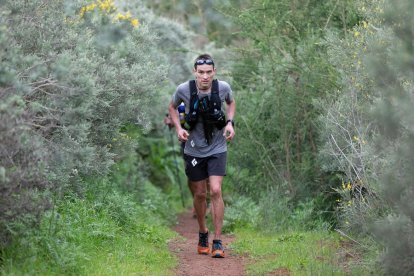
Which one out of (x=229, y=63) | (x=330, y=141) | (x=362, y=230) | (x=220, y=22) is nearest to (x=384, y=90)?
(x=362, y=230)

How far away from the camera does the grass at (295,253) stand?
7787mm

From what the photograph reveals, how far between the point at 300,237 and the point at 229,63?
486 cm

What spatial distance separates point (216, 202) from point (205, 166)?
0.47m

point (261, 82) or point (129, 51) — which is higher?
point (129, 51)

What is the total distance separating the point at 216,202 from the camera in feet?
30.5

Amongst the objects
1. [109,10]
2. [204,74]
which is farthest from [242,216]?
[109,10]

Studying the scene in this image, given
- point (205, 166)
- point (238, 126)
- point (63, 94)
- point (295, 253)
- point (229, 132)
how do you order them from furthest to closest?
point (238, 126) → point (205, 166) → point (229, 132) → point (295, 253) → point (63, 94)

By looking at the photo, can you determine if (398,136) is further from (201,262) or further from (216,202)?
(201,262)

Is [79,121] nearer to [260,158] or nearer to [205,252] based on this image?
[205,252]

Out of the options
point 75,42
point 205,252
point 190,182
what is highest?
point 75,42

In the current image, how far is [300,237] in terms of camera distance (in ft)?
→ 32.8

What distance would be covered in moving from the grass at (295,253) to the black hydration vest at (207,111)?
1.55 m

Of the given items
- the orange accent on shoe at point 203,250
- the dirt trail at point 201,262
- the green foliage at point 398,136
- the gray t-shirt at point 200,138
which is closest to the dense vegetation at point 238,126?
the green foliage at point 398,136

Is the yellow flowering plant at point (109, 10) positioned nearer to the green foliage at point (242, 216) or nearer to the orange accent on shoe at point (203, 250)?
the green foliage at point (242, 216)
